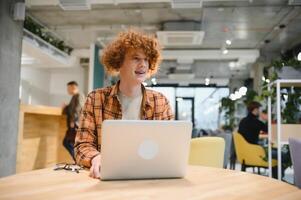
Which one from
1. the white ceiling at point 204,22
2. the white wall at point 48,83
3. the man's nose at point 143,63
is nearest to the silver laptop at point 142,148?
the man's nose at point 143,63

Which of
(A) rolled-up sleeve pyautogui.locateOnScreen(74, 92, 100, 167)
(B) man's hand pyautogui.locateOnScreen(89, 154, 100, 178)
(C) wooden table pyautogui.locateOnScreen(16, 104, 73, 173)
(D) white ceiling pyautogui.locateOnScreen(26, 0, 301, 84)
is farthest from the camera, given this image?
(D) white ceiling pyautogui.locateOnScreen(26, 0, 301, 84)

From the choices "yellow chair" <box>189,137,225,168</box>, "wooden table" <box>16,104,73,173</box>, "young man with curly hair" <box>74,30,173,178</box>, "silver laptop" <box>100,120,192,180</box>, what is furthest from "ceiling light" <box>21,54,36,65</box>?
"silver laptop" <box>100,120,192,180</box>

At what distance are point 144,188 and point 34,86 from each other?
9791 mm

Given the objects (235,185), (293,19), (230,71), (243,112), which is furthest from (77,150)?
(243,112)

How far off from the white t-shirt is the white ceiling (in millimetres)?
3803

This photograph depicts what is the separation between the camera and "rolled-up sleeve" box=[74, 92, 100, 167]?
161 centimetres

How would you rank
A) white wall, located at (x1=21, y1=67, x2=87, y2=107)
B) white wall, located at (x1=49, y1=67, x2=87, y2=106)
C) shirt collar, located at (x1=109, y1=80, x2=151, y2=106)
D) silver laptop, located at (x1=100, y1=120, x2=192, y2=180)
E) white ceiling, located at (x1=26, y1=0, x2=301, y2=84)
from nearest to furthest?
silver laptop, located at (x1=100, y1=120, x2=192, y2=180), shirt collar, located at (x1=109, y1=80, x2=151, y2=106), white ceiling, located at (x1=26, y1=0, x2=301, y2=84), white wall, located at (x1=21, y1=67, x2=87, y2=107), white wall, located at (x1=49, y1=67, x2=87, y2=106)

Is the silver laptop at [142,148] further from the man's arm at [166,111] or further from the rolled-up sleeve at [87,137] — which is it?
the man's arm at [166,111]

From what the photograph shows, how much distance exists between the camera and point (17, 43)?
462 centimetres

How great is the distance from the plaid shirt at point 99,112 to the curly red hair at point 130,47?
204mm

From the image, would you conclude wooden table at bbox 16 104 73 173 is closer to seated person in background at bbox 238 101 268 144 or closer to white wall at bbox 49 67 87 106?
seated person in background at bbox 238 101 268 144

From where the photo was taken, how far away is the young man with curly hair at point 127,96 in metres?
1.81

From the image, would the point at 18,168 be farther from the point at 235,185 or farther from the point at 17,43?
the point at 235,185

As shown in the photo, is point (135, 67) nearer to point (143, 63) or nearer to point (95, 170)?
point (143, 63)
